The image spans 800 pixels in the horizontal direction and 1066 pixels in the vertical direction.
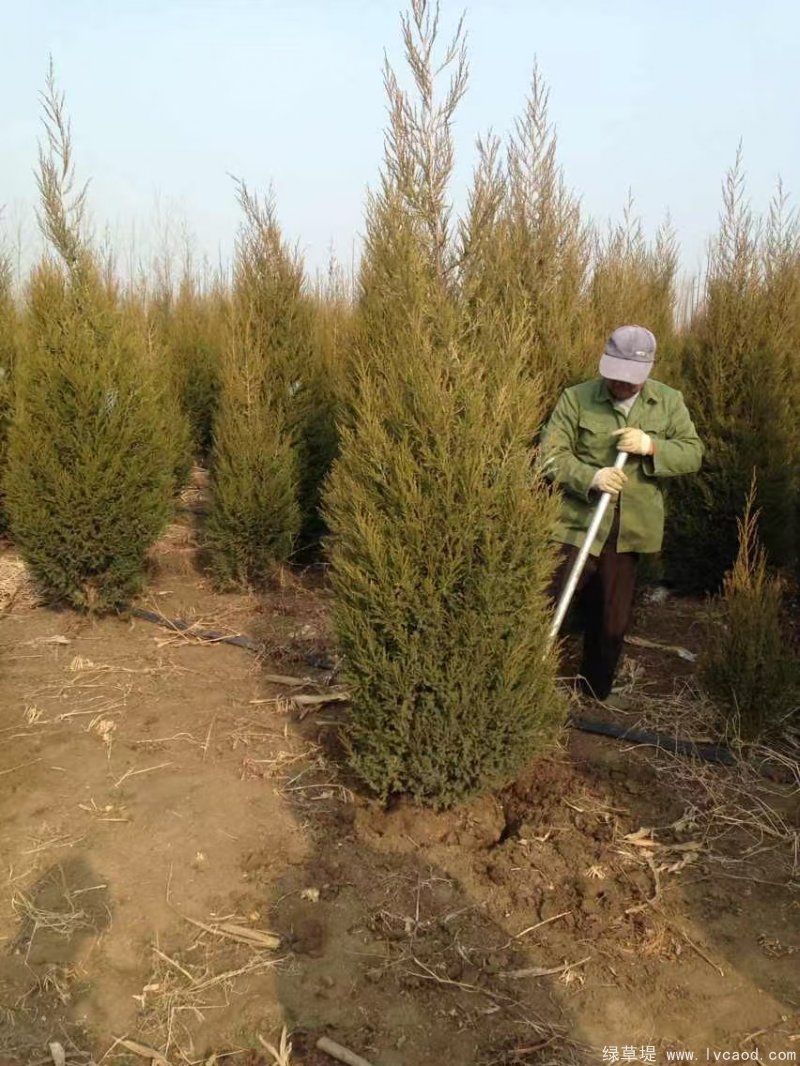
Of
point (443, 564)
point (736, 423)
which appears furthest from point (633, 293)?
point (443, 564)

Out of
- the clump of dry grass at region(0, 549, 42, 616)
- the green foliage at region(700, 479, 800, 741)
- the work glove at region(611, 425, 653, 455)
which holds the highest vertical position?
the work glove at region(611, 425, 653, 455)

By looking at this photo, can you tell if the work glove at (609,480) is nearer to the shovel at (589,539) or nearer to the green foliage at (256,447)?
the shovel at (589,539)

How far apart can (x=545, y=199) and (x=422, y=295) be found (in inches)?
114

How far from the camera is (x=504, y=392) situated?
3.09 metres

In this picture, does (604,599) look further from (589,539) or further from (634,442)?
(634,442)

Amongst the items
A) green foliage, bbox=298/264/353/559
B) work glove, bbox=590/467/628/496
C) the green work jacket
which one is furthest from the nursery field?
green foliage, bbox=298/264/353/559

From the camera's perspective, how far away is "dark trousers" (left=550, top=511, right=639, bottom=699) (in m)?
4.34

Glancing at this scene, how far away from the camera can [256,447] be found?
671cm

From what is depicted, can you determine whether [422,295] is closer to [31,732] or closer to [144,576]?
[31,732]

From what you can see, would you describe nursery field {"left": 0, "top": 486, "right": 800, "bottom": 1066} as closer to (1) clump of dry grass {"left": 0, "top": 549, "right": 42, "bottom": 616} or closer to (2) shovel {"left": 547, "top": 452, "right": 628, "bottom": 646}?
(2) shovel {"left": 547, "top": 452, "right": 628, "bottom": 646}

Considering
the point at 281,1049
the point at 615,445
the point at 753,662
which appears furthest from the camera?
the point at 615,445

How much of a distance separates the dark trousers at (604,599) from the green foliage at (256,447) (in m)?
2.93

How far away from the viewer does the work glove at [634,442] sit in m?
3.97

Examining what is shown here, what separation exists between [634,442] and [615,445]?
0.22 metres
